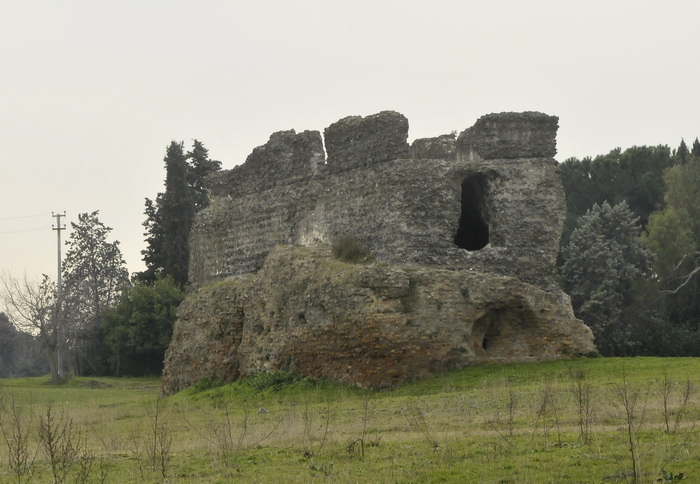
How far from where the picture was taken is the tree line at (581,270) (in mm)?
36500

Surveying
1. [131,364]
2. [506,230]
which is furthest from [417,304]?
[131,364]

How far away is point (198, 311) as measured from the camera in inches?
1064

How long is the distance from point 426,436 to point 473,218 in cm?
1249

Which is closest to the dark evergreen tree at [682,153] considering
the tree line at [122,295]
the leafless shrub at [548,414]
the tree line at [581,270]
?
the tree line at [581,270]

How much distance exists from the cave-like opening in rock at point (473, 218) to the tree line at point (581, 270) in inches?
284

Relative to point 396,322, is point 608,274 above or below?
above

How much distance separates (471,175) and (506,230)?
1471 mm

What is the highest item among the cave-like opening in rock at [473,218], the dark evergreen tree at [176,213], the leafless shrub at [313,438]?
the dark evergreen tree at [176,213]

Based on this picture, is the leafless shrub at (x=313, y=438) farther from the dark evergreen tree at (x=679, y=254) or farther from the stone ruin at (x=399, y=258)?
the dark evergreen tree at (x=679, y=254)

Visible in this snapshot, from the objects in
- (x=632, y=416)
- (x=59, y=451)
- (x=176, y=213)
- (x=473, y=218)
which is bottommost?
(x=59, y=451)

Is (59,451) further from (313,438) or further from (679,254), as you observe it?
(679,254)

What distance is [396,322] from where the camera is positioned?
→ 20.5 metres

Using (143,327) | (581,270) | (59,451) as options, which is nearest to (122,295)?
Result: (143,327)

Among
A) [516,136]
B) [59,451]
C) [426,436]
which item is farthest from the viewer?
[516,136]
